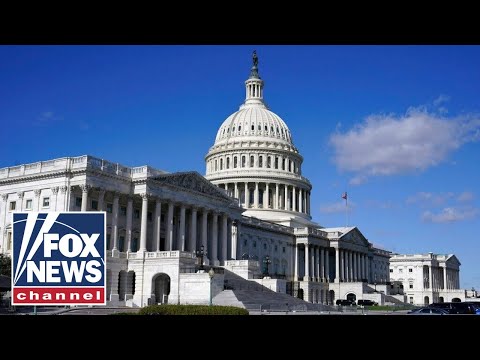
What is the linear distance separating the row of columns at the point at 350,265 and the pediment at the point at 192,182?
47.5 m

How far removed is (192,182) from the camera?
87125mm

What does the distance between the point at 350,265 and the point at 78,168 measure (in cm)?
8275

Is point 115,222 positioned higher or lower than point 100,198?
lower

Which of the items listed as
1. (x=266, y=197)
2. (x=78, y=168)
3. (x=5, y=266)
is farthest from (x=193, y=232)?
(x=266, y=197)

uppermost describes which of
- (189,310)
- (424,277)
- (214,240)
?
(214,240)

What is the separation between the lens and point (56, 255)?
28781 millimetres

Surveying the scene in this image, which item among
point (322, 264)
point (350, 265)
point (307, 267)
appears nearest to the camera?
point (307, 267)

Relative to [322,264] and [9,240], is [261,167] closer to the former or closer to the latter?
[322,264]

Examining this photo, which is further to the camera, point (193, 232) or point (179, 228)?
point (193, 232)

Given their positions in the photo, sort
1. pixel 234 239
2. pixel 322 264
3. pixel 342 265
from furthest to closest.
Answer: pixel 342 265 < pixel 322 264 < pixel 234 239

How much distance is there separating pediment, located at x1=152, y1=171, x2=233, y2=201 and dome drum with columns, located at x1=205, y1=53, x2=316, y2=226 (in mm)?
39425

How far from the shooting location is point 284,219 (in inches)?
5231
